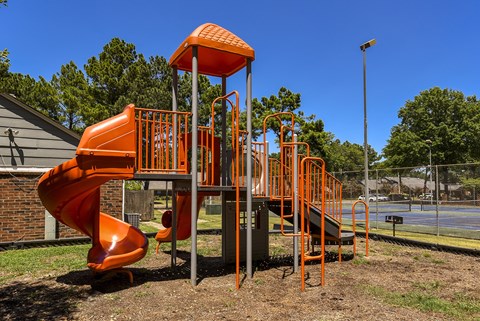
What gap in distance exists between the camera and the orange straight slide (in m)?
5.68

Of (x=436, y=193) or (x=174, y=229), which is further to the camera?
(x=436, y=193)

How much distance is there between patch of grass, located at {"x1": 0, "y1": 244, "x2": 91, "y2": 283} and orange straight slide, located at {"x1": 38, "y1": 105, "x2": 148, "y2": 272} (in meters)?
1.70

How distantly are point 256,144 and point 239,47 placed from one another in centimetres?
197

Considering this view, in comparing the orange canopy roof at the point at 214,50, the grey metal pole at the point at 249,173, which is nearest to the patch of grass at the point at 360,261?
the grey metal pole at the point at 249,173

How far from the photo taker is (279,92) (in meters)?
34.8

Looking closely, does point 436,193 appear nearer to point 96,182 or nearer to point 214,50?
point 214,50

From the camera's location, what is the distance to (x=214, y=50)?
7109 mm

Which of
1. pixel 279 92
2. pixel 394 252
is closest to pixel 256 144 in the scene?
pixel 394 252

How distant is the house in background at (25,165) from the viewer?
1048cm

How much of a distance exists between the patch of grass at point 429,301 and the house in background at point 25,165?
9.27 m

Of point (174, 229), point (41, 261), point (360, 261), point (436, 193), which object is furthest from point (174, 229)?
point (436, 193)

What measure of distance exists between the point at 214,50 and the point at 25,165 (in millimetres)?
7206

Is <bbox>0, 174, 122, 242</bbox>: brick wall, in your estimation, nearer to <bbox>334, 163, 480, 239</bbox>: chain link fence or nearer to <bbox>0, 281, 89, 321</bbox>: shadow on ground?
<bbox>0, 281, 89, 321</bbox>: shadow on ground

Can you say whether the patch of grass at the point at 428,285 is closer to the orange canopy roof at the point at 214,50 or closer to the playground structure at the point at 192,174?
the playground structure at the point at 192,174
